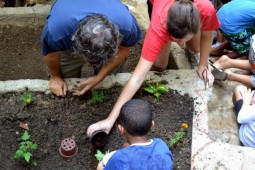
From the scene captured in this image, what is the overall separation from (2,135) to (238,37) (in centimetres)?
238

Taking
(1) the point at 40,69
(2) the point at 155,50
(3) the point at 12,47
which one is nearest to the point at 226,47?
(2) the point at 155,50

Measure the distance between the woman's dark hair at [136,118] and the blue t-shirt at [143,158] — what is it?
0.10 metres

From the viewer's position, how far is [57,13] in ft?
8.21

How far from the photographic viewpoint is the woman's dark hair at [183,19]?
2.48 meters

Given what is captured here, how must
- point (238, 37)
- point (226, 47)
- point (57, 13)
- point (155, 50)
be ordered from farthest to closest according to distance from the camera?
1. point (226, 47)
2. point (238, 37)
3. point (155, 50)
4. point (57, 13)

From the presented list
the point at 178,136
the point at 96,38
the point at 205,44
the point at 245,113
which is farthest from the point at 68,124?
the point at 245,113

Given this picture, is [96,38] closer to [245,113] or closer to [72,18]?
[72,18]

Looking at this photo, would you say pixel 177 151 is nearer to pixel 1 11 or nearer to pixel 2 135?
pixel 2 135

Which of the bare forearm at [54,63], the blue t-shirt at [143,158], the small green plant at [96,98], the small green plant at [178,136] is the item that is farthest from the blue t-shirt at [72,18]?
the blue t-shirt at [143,158]

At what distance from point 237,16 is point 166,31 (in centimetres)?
133

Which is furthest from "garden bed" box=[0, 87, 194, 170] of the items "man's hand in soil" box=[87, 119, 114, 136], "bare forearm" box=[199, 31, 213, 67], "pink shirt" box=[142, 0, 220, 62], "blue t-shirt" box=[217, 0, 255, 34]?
"blue t-shirt" box=[217, 0, 255, 34]

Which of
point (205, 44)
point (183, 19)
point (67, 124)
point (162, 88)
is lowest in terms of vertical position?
point (67, 124)

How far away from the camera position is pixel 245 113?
122 inches

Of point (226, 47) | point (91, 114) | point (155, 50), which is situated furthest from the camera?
point (226, 47)
